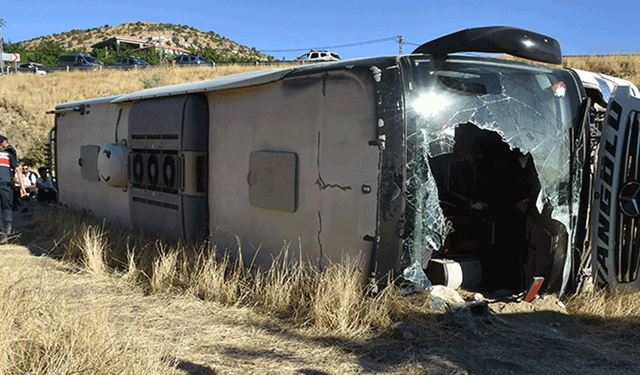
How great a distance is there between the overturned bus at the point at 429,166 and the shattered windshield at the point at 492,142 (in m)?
0.01

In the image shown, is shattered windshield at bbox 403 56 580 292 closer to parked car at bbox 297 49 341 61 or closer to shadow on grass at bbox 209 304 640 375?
shadow on grass at bbox 209 304 640 375

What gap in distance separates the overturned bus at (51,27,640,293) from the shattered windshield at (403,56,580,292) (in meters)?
0.01

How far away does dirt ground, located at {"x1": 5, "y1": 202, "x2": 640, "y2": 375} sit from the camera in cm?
346

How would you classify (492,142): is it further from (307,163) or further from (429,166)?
(307,163)

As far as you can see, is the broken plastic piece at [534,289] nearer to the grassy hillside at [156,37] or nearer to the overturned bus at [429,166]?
the overturned bus at [429,166]

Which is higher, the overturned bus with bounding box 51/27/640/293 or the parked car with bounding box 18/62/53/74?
the parked car with bounding box 18/62/53/74

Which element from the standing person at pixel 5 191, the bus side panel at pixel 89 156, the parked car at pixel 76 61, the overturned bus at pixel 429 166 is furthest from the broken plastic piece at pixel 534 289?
the parked car at pixel 76 61

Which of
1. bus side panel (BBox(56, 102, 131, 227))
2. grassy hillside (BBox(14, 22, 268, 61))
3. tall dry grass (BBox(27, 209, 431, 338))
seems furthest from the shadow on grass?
grassy hillside (BBox(14, 22, 268, 61))

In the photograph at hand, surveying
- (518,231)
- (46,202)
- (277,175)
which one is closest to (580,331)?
(518,231)

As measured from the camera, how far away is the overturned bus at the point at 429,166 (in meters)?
4.36

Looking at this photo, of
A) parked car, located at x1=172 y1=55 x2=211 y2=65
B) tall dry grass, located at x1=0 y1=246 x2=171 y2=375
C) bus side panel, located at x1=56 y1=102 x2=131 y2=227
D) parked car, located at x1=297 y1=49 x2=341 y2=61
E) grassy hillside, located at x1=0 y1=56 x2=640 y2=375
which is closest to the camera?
tall dry grass, located at x1=0 y1=246 x2=171 y2=375

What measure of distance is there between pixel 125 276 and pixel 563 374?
14.5ft

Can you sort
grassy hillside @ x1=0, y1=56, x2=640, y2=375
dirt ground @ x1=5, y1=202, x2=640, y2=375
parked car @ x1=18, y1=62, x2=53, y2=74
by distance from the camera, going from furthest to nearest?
parked car @ x1=18, y1=62, x2=53, y2=74, dirt ground @ x1=5, y1=202, x2=640, y2=375, grassy hillside @ x1=0, y1=56, x2=640, y2=375

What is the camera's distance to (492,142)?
5574 mm
